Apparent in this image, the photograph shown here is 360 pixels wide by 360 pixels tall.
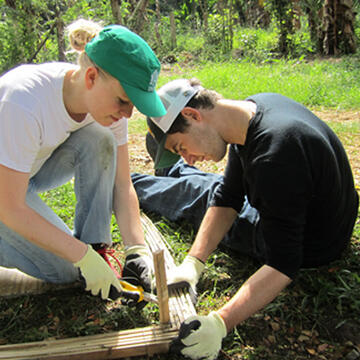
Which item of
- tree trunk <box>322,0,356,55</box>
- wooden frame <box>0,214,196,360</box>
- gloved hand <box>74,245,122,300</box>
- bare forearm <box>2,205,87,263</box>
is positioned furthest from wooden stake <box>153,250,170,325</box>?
tree trunk <box>322,0,356,55</box>

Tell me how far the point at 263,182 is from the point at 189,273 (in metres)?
0.70

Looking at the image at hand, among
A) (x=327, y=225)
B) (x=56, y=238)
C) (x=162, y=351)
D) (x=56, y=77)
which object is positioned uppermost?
(x=56, y=77)

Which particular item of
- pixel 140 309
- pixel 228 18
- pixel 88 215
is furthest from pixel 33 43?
pixel 140 309

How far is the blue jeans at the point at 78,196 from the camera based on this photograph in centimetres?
190

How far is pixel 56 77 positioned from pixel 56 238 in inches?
27.6

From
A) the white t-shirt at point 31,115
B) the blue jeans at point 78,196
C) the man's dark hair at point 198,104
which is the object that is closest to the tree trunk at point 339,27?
the man's dark hair at point 198,104

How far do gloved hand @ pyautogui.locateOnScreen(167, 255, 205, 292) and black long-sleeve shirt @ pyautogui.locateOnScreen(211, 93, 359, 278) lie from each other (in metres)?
0.48

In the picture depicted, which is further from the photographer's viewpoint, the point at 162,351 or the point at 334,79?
the point at 334,79

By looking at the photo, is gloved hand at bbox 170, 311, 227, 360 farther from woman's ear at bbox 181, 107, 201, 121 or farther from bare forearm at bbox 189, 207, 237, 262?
woman's ear at bbox 181, 107, 201, 121

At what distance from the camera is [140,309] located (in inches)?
74.9

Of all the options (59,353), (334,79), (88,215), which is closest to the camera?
(59,353)

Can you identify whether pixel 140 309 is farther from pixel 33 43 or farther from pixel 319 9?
pixel 319 9

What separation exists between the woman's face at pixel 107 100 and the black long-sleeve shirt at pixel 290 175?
54cm

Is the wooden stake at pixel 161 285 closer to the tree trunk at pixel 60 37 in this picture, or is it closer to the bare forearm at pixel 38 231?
the bare forearm at pixel 38 231
